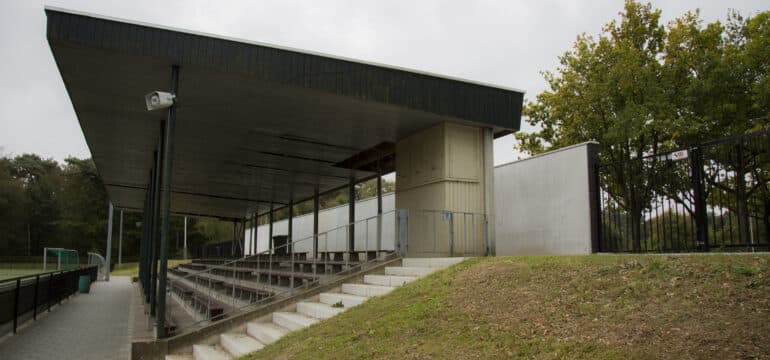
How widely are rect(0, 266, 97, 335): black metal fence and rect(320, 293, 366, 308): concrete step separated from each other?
6.78 metres

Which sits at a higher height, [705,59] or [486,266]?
[705,59]

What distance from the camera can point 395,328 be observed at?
22.2 feet

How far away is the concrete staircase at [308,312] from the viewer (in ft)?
28.3

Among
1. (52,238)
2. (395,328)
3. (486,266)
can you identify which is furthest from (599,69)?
A: (52,238)

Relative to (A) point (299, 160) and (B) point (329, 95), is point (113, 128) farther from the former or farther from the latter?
(B) point (329, 95)

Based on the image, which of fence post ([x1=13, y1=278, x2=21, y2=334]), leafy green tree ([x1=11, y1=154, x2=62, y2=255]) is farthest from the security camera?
leafy green tree ([x1=11, y1=154, x2=62, y2=255])

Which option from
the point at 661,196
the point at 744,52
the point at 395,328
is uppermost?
the point at 744,52

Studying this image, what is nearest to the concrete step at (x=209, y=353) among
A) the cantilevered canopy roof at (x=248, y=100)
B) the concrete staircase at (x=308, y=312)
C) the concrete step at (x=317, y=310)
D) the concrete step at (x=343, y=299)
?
the concrete staircase at (x=308, y=312)

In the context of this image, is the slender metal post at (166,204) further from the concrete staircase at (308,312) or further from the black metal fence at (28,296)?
the black metal fence at (28,296)

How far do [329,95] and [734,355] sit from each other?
295 inches

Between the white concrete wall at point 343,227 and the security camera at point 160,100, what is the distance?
4.57 metres

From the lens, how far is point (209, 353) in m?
8.80

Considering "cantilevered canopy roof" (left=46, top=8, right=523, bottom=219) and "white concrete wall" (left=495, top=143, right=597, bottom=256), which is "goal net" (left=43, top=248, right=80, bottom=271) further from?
"white concrete wall" (left=495, top=143, right=597, bottom=256)

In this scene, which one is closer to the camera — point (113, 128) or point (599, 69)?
point (113, 128)
